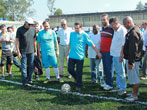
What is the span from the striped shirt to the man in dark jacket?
2.94 feet

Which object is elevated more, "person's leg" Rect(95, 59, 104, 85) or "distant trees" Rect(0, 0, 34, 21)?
"distant trees" Rect(0, 0, 34, 21)

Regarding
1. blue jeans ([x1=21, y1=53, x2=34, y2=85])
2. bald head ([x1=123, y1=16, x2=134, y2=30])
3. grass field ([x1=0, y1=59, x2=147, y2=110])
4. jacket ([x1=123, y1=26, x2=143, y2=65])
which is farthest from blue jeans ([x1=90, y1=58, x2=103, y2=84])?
blue jeans ([x1=21, y1=53, x2=34, y2=85])

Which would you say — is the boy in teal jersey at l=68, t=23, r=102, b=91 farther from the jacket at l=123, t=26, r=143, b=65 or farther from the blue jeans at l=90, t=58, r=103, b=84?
the jacket at l=123, t=26, r=143, b=65

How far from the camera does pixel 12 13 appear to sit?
66.1 meters

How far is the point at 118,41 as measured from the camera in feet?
17.5

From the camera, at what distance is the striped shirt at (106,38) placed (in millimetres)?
5703

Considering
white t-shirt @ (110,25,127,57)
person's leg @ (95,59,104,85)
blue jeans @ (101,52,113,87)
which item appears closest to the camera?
white t-shirt @ (110,25,127,57)

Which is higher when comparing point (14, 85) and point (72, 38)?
point (72, 38)

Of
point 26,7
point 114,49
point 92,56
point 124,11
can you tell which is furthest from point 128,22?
point 26,7

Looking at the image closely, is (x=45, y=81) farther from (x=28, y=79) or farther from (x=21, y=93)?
(x=21, y=93)

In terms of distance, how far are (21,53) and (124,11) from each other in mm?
49788

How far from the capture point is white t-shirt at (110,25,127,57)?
17.1 feet

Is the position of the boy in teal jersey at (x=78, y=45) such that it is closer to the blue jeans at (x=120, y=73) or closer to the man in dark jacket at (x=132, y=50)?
the blue jeans at (x=120, y=73)

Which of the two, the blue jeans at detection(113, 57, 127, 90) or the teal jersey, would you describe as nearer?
the blue jeans at detection(113, 57, 127, 90)
